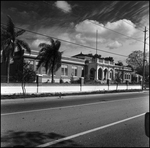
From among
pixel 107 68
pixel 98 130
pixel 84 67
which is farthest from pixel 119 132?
pixel 107 68

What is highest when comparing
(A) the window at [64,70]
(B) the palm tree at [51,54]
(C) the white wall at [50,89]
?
(B) the palm tree at [51,54]

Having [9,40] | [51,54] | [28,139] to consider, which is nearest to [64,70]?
[51,54]

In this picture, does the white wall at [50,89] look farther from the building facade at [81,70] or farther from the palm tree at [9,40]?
the building facade at [81,70]

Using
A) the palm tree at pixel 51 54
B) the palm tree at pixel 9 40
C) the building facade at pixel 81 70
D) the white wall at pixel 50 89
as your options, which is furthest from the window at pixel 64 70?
the palm tree at pixel 9 40

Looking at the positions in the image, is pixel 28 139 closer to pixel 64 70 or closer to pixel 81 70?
pixel 64 70

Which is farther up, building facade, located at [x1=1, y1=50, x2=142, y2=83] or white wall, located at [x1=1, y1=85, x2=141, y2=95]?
building facade, located at [x1=1, y1=50, x2=142, y2=83]

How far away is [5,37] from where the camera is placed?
68.5 ft

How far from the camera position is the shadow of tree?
412 cm

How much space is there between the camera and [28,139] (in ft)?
14.5

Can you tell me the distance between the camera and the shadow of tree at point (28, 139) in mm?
4121

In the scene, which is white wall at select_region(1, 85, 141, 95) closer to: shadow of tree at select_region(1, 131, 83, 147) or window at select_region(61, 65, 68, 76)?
window at select_region(61, 65, 68, 76)

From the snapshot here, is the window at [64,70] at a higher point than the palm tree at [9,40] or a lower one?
lower

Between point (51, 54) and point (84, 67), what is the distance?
1652 centimetres

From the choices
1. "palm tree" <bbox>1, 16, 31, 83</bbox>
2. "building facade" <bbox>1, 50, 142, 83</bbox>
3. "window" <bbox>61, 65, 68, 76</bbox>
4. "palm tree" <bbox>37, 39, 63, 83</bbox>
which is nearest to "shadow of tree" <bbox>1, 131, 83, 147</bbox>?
"palm tree" <bbox>1, 16, 31, 83</bbox>
